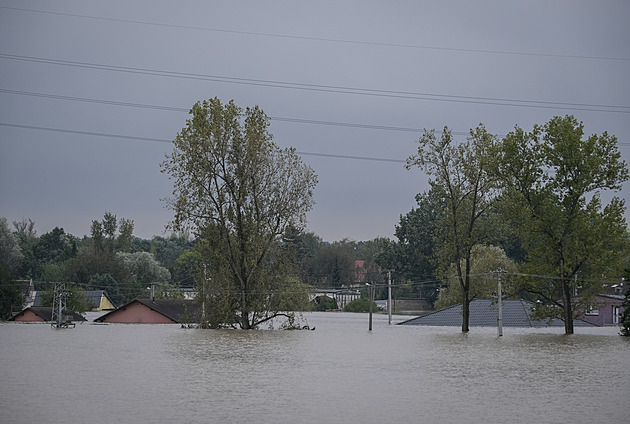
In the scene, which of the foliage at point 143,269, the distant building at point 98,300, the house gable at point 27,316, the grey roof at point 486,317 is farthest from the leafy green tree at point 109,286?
the grey roof at point 486,317

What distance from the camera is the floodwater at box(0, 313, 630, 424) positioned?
14.2 metres

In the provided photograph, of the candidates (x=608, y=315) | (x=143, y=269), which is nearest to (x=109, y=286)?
(x=143, y=269)

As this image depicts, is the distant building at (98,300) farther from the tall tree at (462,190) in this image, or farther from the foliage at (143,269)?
the tall tree at (462,190)

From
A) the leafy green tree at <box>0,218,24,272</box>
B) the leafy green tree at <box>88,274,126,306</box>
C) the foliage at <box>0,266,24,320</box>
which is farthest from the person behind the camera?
the leafy green tree at <box>88,274,126,306</box>

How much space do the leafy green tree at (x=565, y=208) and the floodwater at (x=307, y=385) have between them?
12478mm

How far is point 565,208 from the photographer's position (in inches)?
1768

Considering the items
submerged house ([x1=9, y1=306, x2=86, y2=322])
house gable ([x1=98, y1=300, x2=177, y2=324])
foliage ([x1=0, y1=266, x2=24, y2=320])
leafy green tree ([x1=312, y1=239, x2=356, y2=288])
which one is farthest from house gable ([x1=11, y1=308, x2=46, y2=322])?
leafy green tree ([x1=312, y1=239, x2=356, y2=288])

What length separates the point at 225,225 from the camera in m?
49.6

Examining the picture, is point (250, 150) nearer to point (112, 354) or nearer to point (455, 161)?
point (455, 161)

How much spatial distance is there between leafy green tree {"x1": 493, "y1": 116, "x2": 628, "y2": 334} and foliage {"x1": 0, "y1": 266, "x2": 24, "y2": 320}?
173 ft

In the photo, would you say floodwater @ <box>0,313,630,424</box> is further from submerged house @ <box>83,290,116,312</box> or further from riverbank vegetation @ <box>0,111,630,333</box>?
submerged house @ <box>83,290,116,312</box>

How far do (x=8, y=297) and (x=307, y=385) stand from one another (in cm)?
6784

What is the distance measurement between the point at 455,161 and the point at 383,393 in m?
35.9

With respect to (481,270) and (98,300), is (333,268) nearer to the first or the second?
(98,300)
